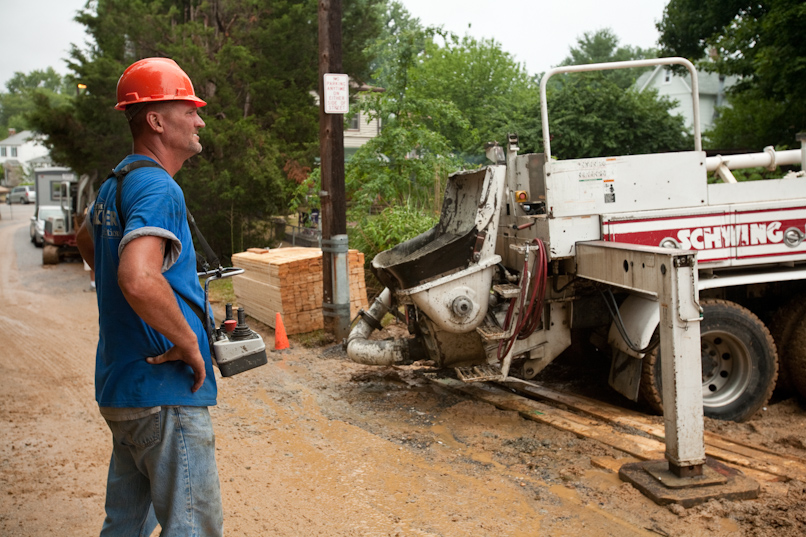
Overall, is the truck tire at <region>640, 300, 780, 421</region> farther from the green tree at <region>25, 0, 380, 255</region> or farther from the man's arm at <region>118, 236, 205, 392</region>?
the green tree at <region>25, 0, 380, 255</region>

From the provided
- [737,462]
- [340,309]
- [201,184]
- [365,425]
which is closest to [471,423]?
[365,425]

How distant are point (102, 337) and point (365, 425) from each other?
3.40 m

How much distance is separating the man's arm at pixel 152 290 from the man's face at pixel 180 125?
1.74 ft

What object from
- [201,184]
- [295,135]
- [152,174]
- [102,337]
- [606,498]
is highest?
[295,135]

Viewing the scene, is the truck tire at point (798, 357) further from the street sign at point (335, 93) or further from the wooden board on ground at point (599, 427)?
the street sign at point (335, 93)

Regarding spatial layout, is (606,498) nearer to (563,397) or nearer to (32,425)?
(563,397)

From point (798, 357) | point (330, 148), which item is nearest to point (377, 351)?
point (330, 148)

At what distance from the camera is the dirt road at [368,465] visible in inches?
155

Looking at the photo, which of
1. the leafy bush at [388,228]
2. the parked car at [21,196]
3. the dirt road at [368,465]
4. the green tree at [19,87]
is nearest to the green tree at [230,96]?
the leafy bush at [388,228]

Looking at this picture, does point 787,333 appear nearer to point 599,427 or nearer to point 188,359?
point 599,427

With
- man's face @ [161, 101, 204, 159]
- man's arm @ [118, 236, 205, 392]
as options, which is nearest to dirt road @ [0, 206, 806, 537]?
man's arm @ [118, 236, 205, 392]

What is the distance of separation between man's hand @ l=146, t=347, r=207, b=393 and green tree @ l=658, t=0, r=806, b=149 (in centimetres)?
1755

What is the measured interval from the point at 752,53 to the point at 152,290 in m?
21.5

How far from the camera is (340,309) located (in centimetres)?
876
